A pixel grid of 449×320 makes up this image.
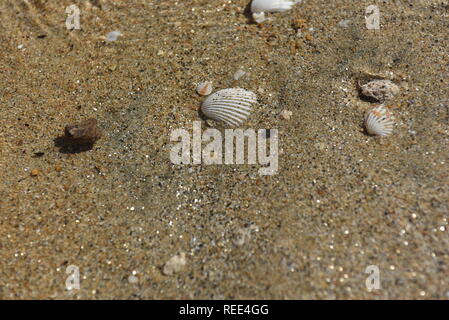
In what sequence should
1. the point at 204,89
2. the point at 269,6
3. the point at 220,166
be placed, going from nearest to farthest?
1. the point at 220,166
2. the point at 204,89
3. the point at 269,6

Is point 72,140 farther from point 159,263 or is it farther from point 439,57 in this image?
point 439,57

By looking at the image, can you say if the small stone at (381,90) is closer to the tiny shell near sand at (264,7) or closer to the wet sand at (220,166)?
the wet sand at (220,166)

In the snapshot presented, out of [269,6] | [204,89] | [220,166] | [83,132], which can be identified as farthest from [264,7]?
[83,132]

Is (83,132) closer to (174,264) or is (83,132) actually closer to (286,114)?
(174,264)

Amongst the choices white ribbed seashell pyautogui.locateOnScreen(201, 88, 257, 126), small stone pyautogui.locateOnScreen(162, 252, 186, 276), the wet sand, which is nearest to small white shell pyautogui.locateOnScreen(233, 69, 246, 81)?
the wet sand

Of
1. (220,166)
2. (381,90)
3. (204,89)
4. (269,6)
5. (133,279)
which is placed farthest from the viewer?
(269,6)

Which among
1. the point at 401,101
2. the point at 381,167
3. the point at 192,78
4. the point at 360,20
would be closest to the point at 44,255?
the point at 192,78

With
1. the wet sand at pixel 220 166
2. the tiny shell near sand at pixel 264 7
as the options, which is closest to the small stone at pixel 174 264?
the wet sand at pixel 220 166
